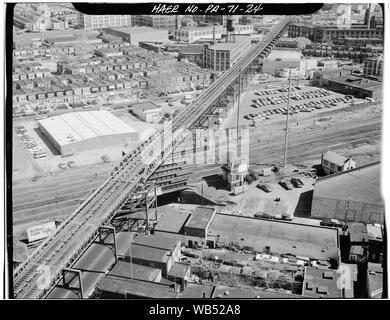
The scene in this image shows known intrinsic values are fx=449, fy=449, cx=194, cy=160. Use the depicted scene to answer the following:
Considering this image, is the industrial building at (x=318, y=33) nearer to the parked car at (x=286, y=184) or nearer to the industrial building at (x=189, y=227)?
the parked car at (x=286, y=184)

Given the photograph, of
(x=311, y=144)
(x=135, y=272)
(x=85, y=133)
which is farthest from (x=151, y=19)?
(x=135, y=272)

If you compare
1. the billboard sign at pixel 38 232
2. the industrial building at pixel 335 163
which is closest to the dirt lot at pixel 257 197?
the industrial building at pixel 335 163

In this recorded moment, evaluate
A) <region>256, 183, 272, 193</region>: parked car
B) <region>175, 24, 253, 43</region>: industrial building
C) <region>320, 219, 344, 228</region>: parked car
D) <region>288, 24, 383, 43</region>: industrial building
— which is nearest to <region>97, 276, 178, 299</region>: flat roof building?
<region>320, 219, 344, 228</region>: parked car

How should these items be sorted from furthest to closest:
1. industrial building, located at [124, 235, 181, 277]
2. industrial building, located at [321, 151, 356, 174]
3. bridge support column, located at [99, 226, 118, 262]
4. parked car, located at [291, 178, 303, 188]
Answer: industrial building, located at [321, 151, 356, 174], parked car, located at [291, 178, 303, 188], bridge support column, located at [99, 226, 118, 262], industrial building, located at [124, 235, 181, 277]

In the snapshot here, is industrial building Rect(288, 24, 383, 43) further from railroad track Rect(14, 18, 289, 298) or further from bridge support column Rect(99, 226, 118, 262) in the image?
bridge support column Rect(99, 226, 118, 262)

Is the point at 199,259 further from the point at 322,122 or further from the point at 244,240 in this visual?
the point at 322,122

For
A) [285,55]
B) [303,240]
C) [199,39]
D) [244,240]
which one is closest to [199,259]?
[244,240]
